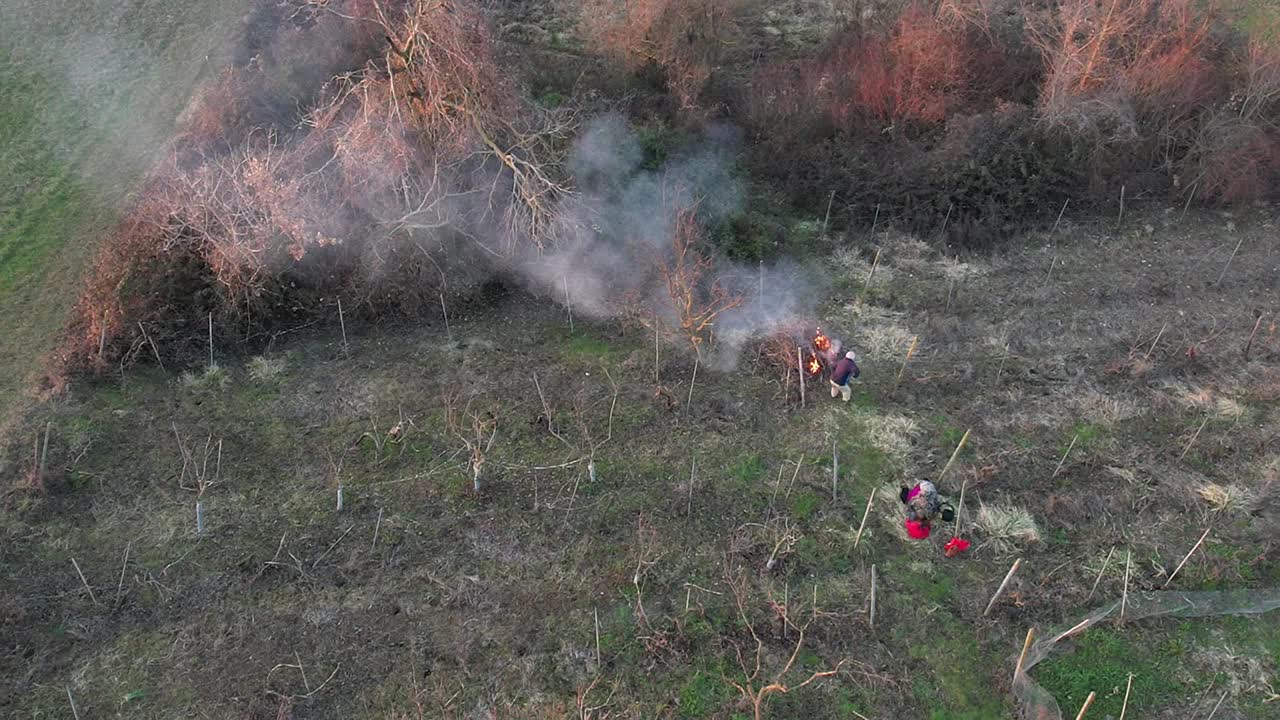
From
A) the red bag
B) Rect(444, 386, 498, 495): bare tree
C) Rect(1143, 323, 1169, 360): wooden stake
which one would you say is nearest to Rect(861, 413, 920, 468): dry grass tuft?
the red bag

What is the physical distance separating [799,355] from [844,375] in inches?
24.8

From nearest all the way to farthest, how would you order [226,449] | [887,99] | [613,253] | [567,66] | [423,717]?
[423,717] < [226,449] < [613,253] < [887,99] < [567,66]

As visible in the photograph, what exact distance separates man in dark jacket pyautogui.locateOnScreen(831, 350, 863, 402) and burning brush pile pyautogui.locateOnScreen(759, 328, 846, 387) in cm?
30

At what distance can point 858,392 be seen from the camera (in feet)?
37.5

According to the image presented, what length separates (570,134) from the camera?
14172 mm

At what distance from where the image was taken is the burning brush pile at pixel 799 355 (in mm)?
11391

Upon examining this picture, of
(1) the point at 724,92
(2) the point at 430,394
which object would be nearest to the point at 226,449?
(2) the point at 430,394

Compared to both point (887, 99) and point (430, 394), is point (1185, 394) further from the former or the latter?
point (430, 394)

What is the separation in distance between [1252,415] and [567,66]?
12.3m

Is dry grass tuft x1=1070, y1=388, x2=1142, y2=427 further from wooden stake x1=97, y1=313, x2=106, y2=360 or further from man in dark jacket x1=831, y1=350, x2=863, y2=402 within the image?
wooden stake x1=97, y1=313, x2=106, y2=360

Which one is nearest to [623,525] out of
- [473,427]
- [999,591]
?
[473,427]

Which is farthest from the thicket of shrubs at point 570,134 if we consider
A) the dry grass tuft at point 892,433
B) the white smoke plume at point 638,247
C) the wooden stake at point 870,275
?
the dry grass tuft at point 892,433

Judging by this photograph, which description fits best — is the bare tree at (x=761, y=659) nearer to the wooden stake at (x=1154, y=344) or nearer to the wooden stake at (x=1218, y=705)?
the wooden stake at (x=1218, y=705)

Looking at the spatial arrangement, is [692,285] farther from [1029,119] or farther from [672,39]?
[1029,119]
